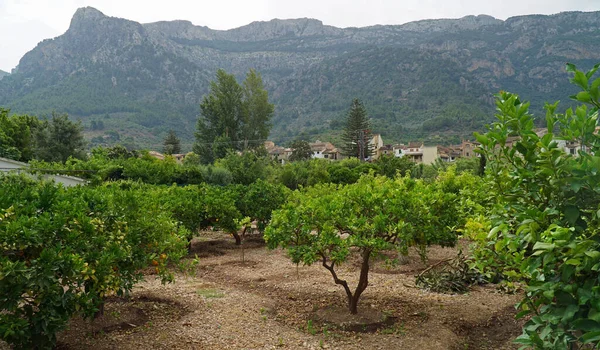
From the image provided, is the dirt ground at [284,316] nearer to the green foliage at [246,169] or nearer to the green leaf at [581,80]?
the green leaf at [581,80]

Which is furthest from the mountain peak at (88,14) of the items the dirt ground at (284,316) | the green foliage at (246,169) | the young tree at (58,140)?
the dirt ground at (284,316)

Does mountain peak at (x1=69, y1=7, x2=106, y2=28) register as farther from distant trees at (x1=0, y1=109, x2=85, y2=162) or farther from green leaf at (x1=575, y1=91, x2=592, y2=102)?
green leaf at (x1=575, y1=91, x2=592, y2=102)

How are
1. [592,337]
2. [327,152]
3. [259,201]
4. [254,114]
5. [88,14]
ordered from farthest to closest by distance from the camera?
[88,14], [327,152], [254,114], [259,201], [592,337]

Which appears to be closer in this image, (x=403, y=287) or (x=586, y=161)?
(x=586, y=161)

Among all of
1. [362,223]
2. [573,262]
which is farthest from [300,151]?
[573,262]

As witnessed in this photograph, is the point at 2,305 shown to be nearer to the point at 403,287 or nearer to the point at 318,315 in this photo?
the point at 318,315

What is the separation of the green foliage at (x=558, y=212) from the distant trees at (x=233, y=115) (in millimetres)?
39172

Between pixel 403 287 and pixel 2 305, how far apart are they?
6.33m

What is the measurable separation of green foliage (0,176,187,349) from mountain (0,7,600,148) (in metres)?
74.7

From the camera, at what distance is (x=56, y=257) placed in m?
3.79

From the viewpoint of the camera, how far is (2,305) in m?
3.54

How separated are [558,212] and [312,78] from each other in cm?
12625

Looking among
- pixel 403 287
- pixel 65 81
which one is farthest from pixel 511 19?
pixel 403 287

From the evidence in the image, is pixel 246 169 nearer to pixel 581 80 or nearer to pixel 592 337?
pixel 581 80
